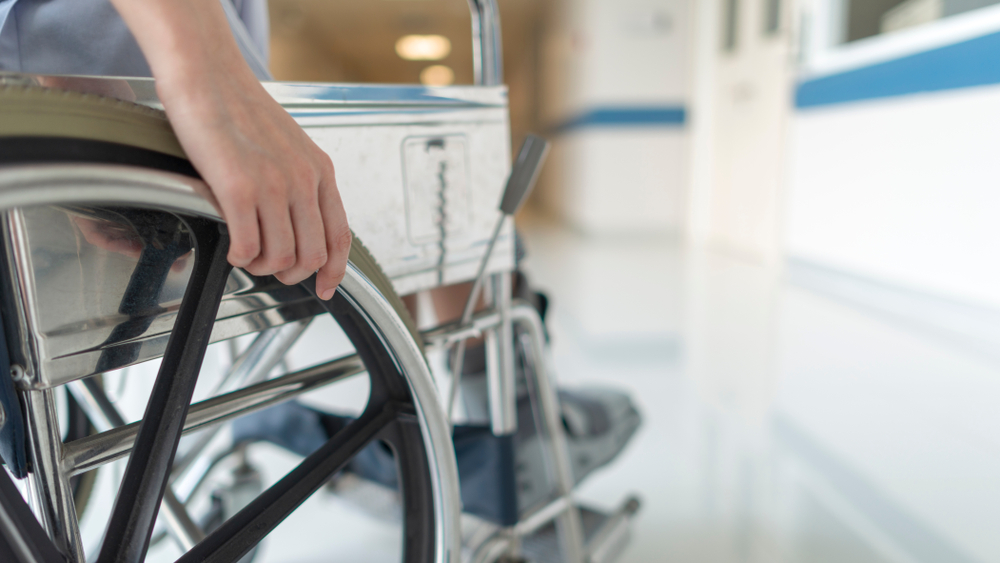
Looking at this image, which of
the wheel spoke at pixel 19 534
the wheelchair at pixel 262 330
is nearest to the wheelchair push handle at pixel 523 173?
the wheelchair at pixel 262 330

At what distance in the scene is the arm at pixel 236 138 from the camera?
0.31 m

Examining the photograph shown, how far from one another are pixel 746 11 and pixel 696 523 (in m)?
3.54

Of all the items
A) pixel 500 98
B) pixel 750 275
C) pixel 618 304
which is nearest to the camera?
pixel 500 98

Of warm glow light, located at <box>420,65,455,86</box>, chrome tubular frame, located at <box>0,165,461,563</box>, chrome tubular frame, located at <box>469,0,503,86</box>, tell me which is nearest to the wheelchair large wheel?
chrome tubular frame, located at <box>0,165,461,563</box>

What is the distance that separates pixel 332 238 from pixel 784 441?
1155 millimetres

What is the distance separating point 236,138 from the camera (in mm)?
316

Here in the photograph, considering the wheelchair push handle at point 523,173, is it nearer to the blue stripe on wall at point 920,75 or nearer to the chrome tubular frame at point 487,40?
the chrome tubular frame at point 487,40

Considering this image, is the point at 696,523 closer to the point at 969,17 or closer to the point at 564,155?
the point at 969,17

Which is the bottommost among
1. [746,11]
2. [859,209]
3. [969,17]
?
[859,209]

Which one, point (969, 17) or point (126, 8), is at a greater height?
point (969, 17)

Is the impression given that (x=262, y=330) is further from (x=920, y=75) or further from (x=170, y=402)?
(x=920, y=75)

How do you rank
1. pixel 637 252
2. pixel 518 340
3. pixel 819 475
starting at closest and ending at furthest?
1. pixel 518 340
2. pixel 819 475
3. pixel 637 252

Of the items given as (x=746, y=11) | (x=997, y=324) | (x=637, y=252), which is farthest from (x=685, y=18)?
(x=997, y=324)

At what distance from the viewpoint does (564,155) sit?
264 inches
